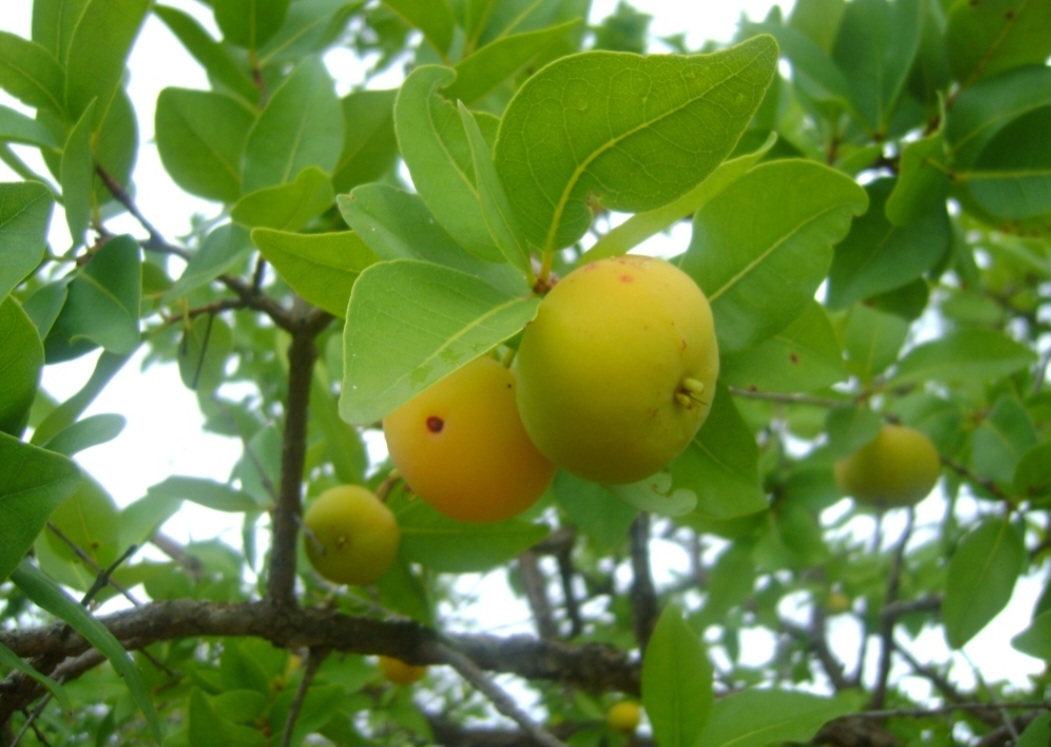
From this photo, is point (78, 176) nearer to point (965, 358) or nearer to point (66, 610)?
point (66, 610)

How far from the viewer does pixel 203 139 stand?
4.97ft

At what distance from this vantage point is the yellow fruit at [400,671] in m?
1.99

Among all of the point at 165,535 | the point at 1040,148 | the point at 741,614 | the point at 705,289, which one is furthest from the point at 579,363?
the point at 741,614

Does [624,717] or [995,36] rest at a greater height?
[995,36]

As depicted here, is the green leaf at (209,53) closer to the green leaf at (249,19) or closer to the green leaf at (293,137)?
the green leaf at (249,19)

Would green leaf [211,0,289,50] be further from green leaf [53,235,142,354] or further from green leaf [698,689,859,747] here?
green leaf [698,689,859,747]

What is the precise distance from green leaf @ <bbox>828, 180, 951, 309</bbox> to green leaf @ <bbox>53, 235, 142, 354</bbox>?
113cm

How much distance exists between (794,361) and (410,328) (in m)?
0.69

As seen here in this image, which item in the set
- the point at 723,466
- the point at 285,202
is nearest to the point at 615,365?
the point at 723,466

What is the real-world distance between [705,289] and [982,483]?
1204 mm

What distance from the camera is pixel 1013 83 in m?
1.52

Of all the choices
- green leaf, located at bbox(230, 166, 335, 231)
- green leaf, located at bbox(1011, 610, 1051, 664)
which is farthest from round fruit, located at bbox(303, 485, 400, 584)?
green leaf, located at bbox(1011, 610, 1051, 664)

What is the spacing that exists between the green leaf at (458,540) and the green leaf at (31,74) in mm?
866

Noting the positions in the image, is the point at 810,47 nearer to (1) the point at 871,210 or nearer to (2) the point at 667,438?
(1) the point at 871,210
